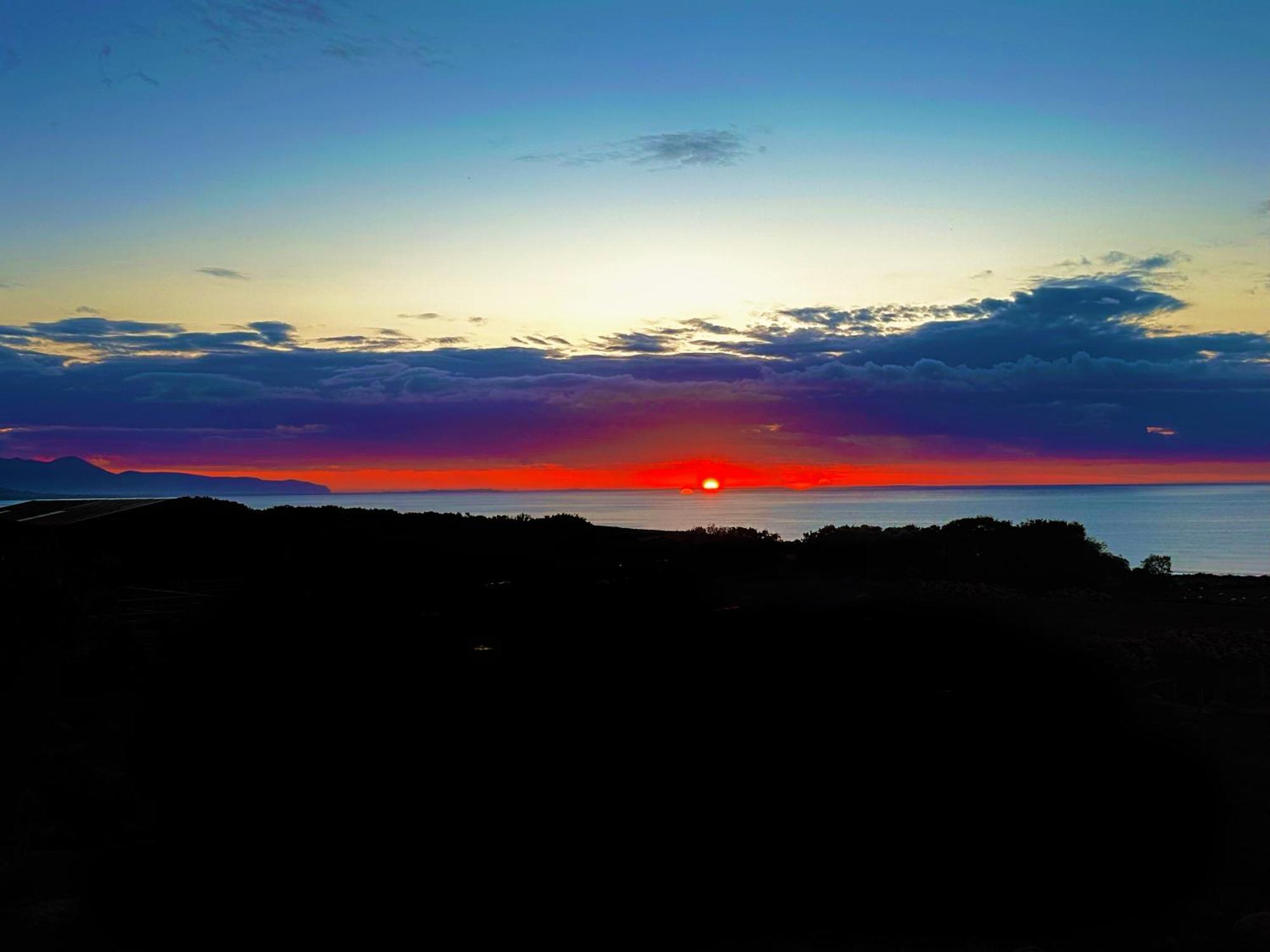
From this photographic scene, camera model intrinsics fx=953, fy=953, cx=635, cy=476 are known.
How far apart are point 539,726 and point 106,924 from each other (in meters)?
6.28

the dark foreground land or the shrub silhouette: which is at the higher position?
the shrub silhouette

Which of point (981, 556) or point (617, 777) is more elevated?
point (981, 556)

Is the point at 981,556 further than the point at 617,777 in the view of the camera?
Yes

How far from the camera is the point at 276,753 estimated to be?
43.1ft

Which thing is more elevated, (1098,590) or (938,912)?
(1098,590)

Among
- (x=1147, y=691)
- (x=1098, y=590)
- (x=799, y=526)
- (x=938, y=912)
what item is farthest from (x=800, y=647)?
(x=799, y=526)

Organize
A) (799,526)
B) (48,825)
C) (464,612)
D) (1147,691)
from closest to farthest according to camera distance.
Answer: (48,825) → (1147,691) → (464,612) → (799,526)

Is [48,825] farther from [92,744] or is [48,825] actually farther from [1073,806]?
[1073,806]

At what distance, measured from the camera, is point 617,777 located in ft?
39.8

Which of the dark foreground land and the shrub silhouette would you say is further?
the shrub silhouette

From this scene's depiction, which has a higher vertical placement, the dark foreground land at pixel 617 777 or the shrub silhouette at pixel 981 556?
the shrub silhouette at pixel 981 556

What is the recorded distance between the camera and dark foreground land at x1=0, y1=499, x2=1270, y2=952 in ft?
30.4

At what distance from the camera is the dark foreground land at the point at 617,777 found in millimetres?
9258

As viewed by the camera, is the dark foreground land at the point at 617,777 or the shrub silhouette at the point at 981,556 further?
the shrub silhouette at the point at 981,556
